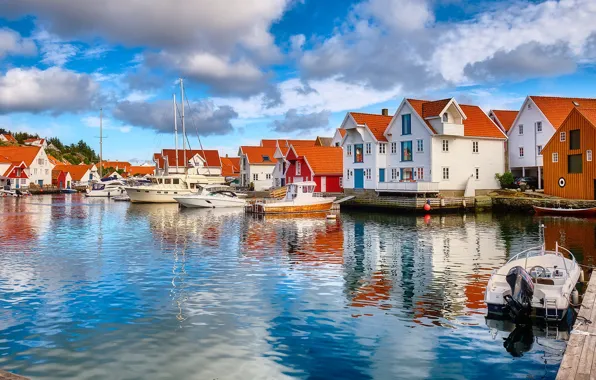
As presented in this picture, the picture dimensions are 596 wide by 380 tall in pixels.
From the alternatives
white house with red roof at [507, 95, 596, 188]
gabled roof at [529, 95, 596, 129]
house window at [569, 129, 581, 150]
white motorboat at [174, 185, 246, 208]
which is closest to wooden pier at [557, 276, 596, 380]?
house window at [569, 129, 581, 150]

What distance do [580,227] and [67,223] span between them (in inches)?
1538

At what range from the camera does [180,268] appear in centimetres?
2206

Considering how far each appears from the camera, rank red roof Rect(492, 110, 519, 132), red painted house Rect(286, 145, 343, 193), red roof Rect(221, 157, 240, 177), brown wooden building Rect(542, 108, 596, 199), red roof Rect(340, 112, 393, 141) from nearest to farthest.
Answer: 1. brown wooden building Rect(542, 108, 596, 199)
2. red roof Rect(340, 112, 393, 141)
3. red roof Rect(492, 110, 519, 132)
4. red painted house Rect(286, 145, 343, 193)
5. red roof Rect(221, 157, 240, 177)

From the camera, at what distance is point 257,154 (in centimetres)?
9012

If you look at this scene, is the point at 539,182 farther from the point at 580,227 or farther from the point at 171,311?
the point at 171,311

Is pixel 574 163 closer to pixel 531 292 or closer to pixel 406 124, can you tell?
pixel 406 124

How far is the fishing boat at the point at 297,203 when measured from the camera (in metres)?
50.8

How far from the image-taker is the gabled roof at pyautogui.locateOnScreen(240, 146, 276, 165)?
292ft

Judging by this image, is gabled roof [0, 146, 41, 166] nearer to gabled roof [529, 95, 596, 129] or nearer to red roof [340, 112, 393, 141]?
red roof [340, 112, 393, 141]

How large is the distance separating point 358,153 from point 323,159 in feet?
27.2

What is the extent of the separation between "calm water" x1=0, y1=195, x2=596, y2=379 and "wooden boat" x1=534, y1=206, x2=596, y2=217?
494 inches

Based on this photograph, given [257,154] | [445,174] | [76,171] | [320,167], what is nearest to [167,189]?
[320,167]

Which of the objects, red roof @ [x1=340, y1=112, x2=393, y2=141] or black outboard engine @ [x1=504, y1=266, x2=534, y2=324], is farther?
red roof @ [x1=340, y1=112, x2=393, y2=141]

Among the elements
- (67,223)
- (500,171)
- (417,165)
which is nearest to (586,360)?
(67,223)
